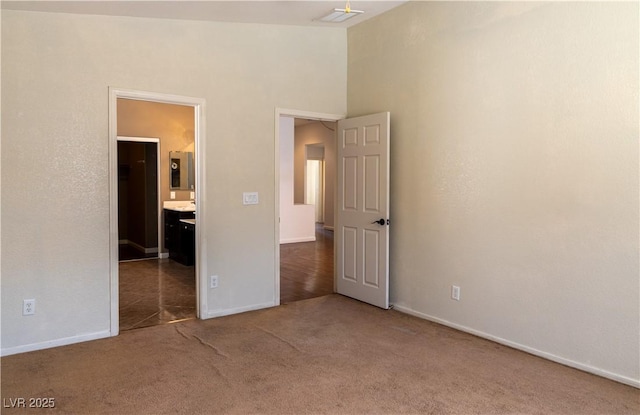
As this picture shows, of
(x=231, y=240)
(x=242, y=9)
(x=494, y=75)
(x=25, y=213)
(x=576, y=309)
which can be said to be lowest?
(x=576, y=309)

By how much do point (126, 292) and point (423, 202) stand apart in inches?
141

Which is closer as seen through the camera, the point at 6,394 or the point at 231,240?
the point at 6,394

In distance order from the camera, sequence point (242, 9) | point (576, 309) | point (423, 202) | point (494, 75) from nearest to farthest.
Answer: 1. point (576, 309)
2. point (494, 75)
3. point (242, 9)
4. point (423, 202)

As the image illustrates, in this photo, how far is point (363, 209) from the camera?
472 cm

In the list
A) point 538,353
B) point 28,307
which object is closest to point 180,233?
point 28,307

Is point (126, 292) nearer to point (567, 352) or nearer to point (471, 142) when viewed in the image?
point (471, 142)

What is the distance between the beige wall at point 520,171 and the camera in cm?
289

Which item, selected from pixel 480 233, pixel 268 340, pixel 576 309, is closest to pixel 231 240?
pixel 268 340

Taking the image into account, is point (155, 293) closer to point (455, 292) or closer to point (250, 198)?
point (250, 198)

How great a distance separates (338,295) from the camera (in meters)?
5.06

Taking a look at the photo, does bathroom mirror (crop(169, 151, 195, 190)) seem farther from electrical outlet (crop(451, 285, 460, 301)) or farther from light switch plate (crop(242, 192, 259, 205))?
electrical outlet (crop(451, 285, 460, 301))

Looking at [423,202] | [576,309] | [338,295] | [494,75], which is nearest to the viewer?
[576,309]

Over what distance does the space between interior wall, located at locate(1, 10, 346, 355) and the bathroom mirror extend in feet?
11.5

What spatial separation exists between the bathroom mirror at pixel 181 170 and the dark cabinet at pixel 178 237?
1.74 feet
